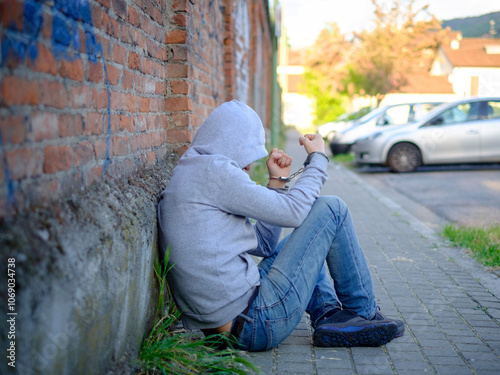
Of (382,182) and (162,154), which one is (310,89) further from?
(162,154)

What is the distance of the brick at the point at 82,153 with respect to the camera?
7.15 feet

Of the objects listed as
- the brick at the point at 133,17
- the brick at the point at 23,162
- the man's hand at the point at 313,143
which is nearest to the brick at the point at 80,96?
the brick at the point at 23,162

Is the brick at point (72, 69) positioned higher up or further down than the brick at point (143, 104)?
higher up

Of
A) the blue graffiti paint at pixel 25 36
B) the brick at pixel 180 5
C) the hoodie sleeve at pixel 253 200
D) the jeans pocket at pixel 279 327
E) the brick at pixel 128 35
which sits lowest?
the jeans pocket at pixel 279 327

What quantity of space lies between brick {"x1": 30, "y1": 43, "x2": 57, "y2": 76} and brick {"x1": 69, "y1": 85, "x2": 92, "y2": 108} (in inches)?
6.9

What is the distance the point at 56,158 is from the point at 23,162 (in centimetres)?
24

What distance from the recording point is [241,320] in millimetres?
2646

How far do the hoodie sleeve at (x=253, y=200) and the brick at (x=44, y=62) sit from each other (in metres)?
0.87

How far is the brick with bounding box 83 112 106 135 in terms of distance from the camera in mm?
2301

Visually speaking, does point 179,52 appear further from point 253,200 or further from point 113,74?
point 253,200

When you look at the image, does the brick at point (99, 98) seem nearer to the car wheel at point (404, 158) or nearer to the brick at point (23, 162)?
the brick at point (23, 162)

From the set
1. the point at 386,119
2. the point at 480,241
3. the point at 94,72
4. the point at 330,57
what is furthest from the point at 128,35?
the point at 330,57

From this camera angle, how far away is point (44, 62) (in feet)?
6.13

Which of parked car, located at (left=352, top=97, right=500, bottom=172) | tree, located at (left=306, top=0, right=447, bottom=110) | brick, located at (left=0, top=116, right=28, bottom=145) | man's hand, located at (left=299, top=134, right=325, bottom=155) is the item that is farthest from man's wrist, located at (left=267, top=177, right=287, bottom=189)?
tree, located at (left=306, top=0, right=447, bottom=110)
